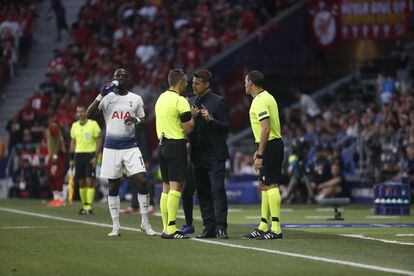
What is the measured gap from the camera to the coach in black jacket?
52.1ft

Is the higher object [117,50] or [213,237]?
[117,50]

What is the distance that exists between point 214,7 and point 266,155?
21872 mm

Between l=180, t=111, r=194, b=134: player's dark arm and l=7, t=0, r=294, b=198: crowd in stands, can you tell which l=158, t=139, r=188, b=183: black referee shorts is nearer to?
l=180, t=111, r=194, b=134: player's dark arm

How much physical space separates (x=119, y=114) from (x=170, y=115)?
103 centimetres

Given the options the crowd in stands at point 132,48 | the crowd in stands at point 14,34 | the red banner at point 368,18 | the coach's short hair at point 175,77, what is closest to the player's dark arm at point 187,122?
the coach's short hair at point 175,77

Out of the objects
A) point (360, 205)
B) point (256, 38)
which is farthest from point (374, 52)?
point (360, 205)

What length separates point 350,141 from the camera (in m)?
30.8

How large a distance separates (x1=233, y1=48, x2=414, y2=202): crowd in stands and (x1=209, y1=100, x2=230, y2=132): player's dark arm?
1192 centimetres

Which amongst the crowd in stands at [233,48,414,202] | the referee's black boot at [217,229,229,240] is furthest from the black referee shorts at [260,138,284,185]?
the crowd in stands at [233,48,414,202]

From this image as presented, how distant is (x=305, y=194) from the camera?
96.7 ft

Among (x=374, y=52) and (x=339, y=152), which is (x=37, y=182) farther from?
(x=374, y=52)

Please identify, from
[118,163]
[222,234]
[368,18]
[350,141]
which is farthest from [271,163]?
[368,18]

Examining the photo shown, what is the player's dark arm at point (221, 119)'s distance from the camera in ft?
51.8

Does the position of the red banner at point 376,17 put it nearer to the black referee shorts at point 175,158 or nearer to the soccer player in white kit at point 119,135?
the soccer player in white kit at point 119,135
